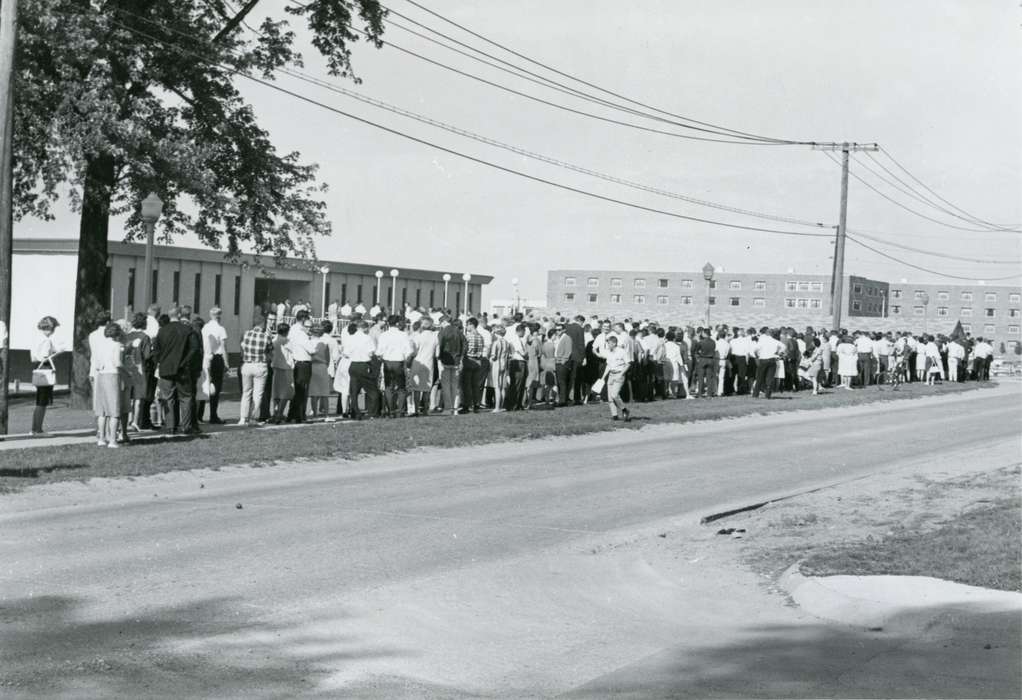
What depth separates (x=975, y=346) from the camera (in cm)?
5353

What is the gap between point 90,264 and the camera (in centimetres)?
2548

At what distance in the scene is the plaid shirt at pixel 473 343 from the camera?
23719 millimetres

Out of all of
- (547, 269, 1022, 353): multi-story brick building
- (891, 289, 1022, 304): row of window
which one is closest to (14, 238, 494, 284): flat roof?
(547, 269, 1022, 353): multi-story brick building

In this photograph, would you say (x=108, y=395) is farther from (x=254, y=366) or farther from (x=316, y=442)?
(x=254, y=366)

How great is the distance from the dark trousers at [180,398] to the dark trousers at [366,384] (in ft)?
13.2

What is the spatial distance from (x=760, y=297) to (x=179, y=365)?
10497cm

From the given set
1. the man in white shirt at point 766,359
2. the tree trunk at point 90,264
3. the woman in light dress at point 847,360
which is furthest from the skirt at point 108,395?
the woman in light dress at point 847,360

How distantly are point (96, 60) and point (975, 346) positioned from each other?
137 feet

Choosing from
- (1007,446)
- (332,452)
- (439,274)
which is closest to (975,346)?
(439,274)

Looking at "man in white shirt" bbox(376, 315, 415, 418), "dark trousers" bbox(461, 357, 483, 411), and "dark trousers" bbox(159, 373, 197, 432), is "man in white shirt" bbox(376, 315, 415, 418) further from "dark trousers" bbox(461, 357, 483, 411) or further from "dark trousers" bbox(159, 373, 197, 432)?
"dark trousers" bbox(159, 373, 197, 432)

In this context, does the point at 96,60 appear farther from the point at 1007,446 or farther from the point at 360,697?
the point at 360,697

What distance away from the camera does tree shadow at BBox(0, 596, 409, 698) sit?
6.18 m

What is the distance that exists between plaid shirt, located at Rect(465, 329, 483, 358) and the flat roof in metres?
5.24

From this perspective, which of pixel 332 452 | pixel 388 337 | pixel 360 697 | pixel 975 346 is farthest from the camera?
pixel 975 346
